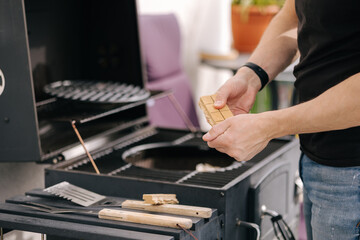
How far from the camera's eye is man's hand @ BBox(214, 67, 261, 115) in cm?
127

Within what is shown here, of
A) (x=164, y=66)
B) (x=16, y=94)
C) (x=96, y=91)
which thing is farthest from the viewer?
(x=164, y=66)

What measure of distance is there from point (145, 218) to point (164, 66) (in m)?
1.75

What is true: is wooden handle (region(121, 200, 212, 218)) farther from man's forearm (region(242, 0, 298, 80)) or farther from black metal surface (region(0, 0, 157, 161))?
man's forearm (region(242, 0, 298, 80))

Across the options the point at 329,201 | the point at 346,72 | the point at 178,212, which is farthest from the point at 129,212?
the point at 346,72

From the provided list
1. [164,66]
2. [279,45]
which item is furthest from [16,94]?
[164,66]

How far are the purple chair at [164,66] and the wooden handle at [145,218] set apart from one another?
4.83 feet

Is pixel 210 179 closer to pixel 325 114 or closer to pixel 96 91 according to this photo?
pixel 325 114

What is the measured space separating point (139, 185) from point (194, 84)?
2443mm

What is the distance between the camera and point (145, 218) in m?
1.10

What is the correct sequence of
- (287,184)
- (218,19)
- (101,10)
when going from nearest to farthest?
1. (287,184)
2. (101,10)
3. (218,19)

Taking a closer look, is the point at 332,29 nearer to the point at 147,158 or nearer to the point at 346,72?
the point at 346,72

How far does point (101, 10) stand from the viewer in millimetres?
1779

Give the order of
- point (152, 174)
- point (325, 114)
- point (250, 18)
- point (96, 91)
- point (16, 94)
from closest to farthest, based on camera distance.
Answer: point (325, 114)
point (16, 94)
point (152, 174)
point (96, 91)
point (250, 18)

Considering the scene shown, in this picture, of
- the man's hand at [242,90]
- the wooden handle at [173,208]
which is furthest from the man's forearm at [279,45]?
the wooden handle at [173,208]
